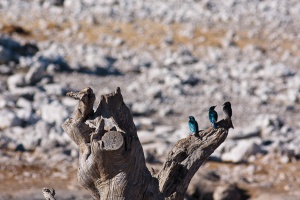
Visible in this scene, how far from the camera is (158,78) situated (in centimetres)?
2409

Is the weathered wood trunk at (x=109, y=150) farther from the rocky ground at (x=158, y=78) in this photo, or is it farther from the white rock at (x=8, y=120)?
the white rock at (x=8, y=120)

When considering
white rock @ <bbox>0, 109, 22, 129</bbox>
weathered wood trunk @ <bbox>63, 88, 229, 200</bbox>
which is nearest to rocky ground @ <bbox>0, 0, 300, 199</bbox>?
white rock @ <bbox>0, 109, 22, 129</bbox>

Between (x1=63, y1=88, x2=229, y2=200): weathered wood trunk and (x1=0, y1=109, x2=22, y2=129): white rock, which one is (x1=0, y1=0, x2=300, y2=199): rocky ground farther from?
(x1=63, y1=88, x2=229, y2=200): weathered wood trunk

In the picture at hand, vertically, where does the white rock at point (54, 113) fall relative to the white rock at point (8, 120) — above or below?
above

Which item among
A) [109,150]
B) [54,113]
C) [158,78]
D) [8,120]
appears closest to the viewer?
[109,150]

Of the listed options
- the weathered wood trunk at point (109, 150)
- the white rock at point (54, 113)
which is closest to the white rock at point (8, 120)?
the white rock at point (54, 113)

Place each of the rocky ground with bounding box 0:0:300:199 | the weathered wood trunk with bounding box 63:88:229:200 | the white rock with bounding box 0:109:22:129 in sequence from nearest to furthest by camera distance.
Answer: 1. the weathered wood trunk with bounding box 63:88:229:200
2. the rocky ground with bounding box 0:0:300:199
3. the white rock with bounding box 0:109:22:129

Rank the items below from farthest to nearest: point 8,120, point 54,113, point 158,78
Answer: point 158,78, point 54,113, point 8,120

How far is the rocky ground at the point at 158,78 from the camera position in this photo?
16250 mm

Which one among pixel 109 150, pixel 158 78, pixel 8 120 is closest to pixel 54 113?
pixel 8 120

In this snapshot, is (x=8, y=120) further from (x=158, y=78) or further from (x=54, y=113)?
(x=158, y=78)

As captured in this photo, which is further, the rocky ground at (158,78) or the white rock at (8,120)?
the white rock at (8,120)

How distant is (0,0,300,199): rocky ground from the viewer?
16250 millimetres

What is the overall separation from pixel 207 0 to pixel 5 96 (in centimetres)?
1412
